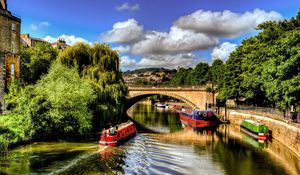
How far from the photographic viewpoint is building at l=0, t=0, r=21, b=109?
126 ft

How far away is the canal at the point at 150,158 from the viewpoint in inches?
883

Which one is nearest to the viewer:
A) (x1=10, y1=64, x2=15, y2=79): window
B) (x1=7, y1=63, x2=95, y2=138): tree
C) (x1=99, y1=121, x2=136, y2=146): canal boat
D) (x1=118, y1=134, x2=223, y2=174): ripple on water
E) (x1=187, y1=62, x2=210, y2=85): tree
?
(x1=118, y1=134, x2=223, y2=174): ripple on water

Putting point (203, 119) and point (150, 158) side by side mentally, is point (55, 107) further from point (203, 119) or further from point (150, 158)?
point (203, 119)

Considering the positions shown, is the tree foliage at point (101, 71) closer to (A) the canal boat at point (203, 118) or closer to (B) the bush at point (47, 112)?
(B) the bush at point (47, 112)

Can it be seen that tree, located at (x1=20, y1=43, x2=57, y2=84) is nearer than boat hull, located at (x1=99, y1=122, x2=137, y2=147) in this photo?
No

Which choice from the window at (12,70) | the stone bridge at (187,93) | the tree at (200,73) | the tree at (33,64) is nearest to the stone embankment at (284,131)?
the stone bridge at (187,93)

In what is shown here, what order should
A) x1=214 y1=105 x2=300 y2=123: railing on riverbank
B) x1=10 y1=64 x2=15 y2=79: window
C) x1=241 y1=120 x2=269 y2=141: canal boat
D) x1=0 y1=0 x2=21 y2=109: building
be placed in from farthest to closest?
x1=10 y1=64 x2=15 y2=79: window
x1=0 y1=0 x2=21 y2=109: building
x1=241 y1=120 x2=269 y2=141: canal boat
x1=214 y1=105 x2=300 y2=123: railing on riverbank

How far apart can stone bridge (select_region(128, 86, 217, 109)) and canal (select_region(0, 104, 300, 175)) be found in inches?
1189

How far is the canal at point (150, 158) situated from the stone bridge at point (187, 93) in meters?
30.2

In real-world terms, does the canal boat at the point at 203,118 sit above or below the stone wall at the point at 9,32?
below

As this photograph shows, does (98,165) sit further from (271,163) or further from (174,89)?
(174,89)

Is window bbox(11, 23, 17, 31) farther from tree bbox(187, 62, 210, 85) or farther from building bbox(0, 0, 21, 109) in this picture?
tree bbox(187, 62, 210, 85)

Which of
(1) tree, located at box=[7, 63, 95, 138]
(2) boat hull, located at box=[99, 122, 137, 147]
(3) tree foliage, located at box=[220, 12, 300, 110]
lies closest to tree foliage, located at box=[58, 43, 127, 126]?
(1) tree, located at box=[7, 63, 95, 138]

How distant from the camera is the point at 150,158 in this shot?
26.5m
